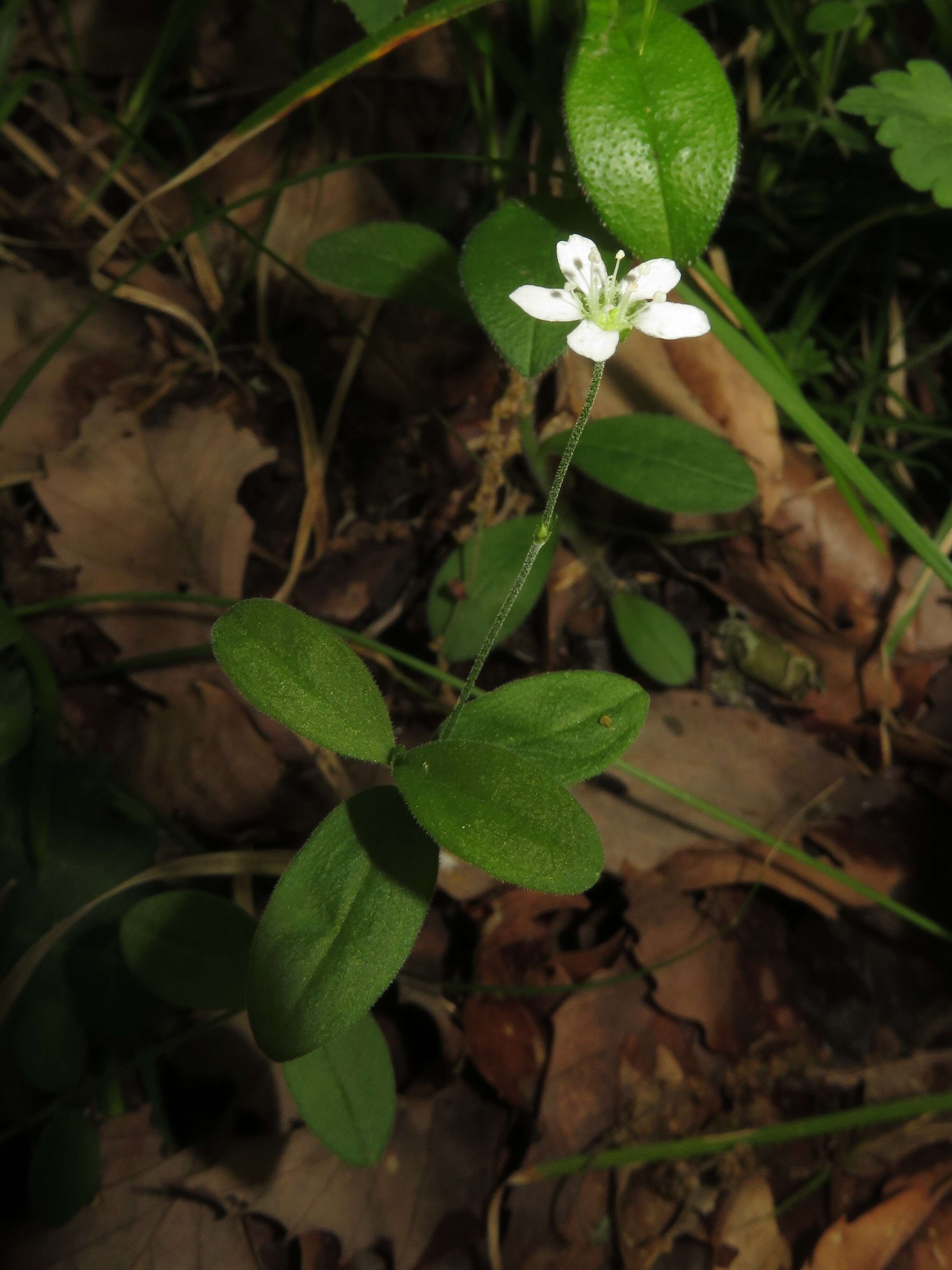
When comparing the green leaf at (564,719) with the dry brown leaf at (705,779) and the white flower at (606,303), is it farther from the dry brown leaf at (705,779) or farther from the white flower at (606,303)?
the dry brown leaf at (705,779)

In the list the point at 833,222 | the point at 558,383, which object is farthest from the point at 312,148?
the point at 833,222

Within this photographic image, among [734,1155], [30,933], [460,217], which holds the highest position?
[460,217]

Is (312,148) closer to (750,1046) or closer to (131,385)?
(131,385)

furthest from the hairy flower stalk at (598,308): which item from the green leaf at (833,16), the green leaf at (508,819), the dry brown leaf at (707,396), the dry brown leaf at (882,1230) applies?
the dry brown leaf at (882,1230)

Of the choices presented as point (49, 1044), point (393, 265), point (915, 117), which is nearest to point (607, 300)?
point (393, 265)

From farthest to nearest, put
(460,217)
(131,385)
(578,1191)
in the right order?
1. (460,217)
2. (131,385)
3. (578,1191)

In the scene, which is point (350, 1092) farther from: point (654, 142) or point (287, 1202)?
point (654, 142)
